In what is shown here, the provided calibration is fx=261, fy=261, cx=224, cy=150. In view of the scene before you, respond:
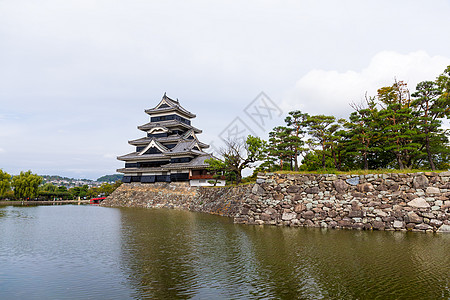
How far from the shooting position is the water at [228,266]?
5297 millimetres

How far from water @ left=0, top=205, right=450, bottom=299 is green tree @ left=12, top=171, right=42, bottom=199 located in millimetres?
37062

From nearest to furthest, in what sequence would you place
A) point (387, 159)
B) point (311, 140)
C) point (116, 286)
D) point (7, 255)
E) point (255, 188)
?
point (116, 286) → point (7, 255) → point (255, 188) → point (311, 140) → point (387, 159)

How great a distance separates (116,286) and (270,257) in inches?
169

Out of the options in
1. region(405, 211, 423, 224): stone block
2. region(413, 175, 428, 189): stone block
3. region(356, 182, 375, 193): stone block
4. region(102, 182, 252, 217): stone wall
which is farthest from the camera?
region(102, 182, 252, 217): stone wall

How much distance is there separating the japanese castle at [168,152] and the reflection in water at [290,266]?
19298mm

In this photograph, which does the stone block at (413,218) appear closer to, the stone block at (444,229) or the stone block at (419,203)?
the stone block at (419,203)

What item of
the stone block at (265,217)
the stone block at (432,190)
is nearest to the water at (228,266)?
the stone block at (432,190)

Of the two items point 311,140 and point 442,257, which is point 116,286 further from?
point 311,140

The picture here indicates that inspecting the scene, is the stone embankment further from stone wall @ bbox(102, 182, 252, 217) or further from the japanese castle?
the japanese castle

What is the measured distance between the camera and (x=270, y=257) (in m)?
7.79

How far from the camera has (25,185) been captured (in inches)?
1618

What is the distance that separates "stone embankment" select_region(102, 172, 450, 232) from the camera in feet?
40.5

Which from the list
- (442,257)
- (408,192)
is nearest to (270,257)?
(442,257)

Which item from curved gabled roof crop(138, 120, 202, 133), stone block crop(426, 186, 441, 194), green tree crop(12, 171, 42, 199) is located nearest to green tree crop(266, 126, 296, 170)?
stone block crop(426, 186, 441, 194)
